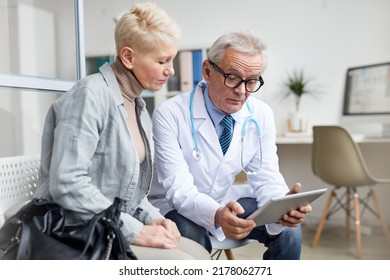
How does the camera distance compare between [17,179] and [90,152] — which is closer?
[90,152]

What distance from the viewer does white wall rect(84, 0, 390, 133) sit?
137cm

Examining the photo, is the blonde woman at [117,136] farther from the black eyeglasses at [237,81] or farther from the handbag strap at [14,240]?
the black eyeglasses at [237,81]

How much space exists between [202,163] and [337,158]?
118 centimetres

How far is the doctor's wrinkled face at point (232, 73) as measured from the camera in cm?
105

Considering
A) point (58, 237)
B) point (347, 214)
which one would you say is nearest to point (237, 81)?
point (58, 237)

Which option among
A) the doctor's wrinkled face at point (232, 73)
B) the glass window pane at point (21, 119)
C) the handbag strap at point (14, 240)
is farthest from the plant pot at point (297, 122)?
the handbag strap at point (14, 240)

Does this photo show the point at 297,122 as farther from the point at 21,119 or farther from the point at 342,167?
the point at 21,119

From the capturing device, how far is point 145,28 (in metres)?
0.84

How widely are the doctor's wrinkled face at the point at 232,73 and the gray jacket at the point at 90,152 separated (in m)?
0.33

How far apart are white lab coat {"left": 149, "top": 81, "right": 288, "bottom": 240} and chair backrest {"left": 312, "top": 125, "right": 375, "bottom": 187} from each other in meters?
0.93

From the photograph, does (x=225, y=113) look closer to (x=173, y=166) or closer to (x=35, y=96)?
(x=173, y=166)

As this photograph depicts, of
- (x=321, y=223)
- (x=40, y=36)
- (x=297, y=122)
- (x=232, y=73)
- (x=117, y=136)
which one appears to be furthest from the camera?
(x=297, y=122)
